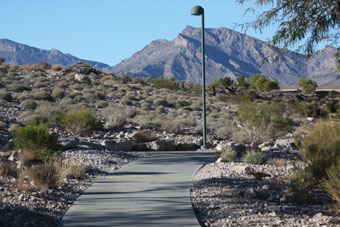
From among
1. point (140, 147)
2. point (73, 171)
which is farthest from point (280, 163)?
point (140, 147)

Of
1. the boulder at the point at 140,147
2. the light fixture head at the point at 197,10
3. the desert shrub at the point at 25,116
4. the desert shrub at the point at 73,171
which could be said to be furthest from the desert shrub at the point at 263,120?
→ the desert shrub at the point at 25,116

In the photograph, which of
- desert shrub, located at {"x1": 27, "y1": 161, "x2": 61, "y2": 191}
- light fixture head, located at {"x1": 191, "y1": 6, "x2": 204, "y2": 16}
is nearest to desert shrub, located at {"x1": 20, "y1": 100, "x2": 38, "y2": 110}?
light fixture head, located at {"x1": 191, "y1": 6, "x2": 204, "y2": 16}

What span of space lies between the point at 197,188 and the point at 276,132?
35.7 ft

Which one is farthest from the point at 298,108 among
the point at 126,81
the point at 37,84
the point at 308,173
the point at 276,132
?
the point at 308,173

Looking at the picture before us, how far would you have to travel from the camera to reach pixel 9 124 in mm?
23109

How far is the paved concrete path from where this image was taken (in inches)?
258

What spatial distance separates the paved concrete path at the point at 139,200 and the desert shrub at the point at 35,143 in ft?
7.46

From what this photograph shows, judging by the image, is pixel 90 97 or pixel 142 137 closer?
pixel 142 137

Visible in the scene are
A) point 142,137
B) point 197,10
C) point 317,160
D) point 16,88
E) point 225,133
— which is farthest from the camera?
point 16,88

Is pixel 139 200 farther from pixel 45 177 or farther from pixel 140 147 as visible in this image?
pixel 140 147

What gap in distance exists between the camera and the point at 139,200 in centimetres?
781

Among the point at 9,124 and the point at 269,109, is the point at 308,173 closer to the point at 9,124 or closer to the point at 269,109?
the point at 269,109

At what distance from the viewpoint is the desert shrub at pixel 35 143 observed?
39.9 feet

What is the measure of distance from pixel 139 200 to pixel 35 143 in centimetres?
562
